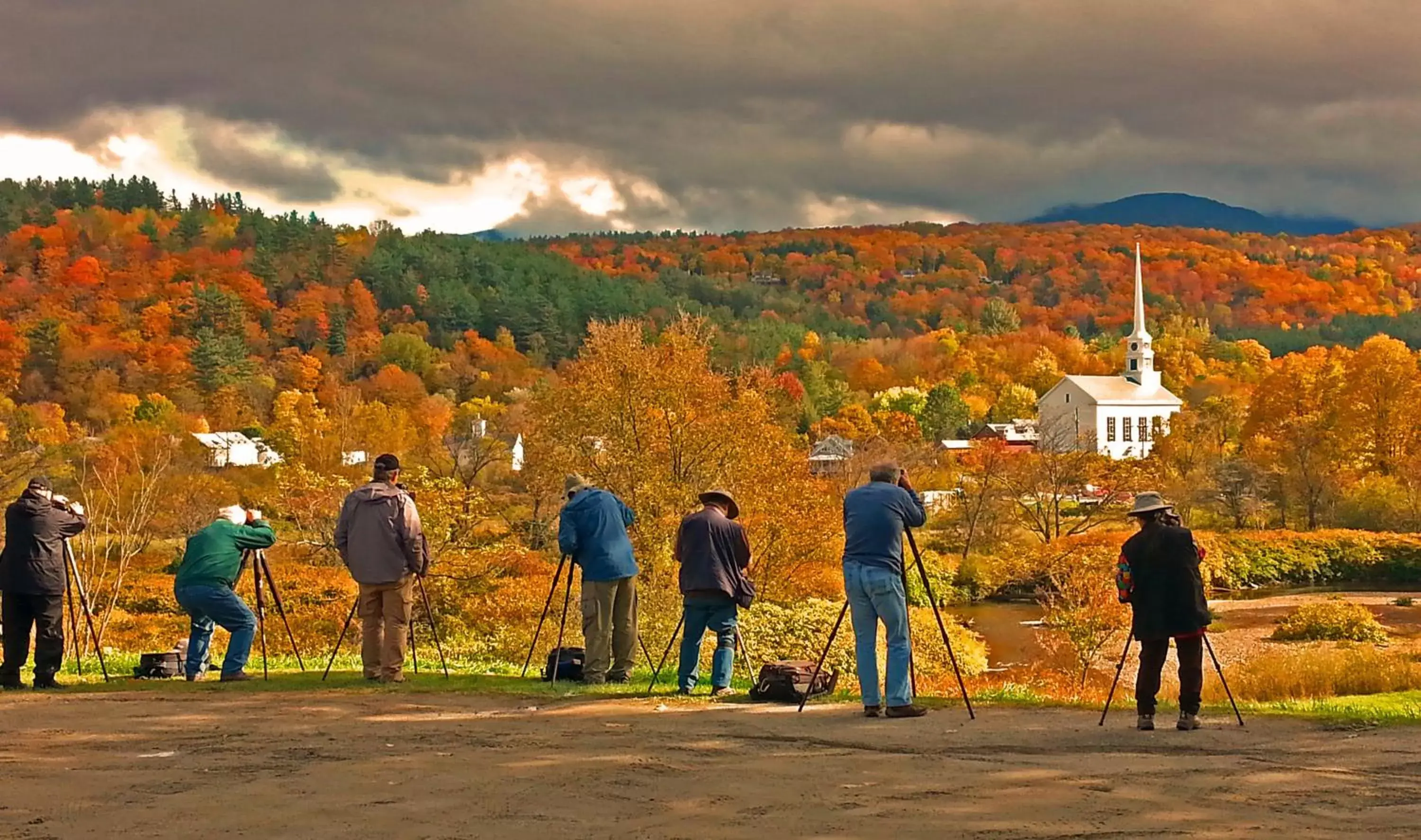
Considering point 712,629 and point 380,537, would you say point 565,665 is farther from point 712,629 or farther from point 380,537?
point 380,537

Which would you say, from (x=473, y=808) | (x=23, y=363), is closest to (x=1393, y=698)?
(x=473, y=808)

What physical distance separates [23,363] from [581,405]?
279ft

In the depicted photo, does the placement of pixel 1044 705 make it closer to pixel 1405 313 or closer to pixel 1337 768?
pixel 1337 768

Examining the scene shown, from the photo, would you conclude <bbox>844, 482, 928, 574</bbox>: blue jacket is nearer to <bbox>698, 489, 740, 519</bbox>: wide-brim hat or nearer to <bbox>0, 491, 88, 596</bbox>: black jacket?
<bbox>698, 489, 740, 519</bbox>: wide-brim hat

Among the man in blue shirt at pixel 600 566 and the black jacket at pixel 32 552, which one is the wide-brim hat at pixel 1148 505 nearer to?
the man in blue shirt at pixel 600 566

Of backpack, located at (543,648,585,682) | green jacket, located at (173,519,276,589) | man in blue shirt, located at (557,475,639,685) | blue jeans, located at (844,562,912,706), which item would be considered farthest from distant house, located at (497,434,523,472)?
blue jeans, located at (844,562,912,706)

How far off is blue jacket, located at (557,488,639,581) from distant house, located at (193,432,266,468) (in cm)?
6968

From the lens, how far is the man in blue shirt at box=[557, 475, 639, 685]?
43.0 ft

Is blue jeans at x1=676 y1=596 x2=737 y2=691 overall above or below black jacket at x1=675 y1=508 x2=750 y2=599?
below

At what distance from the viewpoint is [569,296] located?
6442 inches

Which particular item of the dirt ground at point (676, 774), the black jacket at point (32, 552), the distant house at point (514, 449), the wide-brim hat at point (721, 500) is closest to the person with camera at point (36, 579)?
the black jacket at point (32, 552)

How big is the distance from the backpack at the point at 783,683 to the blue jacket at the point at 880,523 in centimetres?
138

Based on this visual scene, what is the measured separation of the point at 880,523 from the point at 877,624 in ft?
2.73

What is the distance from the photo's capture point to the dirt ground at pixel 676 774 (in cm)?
734
